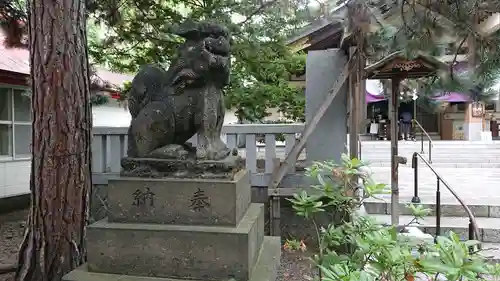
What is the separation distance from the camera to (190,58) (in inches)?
105

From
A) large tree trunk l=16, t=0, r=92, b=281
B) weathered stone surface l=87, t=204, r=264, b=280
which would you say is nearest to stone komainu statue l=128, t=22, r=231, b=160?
weathered stone surface l=87, t=204, r=264, b=280

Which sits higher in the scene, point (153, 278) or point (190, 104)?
point (190, 104)

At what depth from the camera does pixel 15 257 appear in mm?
5434

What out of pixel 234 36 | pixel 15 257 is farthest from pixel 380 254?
pixel 15 257

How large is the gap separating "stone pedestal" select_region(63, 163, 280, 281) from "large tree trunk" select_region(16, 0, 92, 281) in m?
1.16

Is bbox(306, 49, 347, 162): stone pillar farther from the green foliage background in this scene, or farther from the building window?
the building window

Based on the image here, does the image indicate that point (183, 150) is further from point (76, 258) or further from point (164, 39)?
point (164, 39)

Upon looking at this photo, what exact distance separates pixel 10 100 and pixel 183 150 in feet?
24.3

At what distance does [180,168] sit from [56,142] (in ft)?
5.09

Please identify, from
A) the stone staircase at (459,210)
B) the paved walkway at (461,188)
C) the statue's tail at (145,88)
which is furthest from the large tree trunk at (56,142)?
the paved walkway at (461,188)

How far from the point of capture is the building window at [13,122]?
8.36 metres

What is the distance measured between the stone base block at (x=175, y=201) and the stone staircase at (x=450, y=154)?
1144 cm

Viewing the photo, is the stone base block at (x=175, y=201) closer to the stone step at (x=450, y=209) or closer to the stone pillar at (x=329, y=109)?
the stone pillar at (x=329, y=109)

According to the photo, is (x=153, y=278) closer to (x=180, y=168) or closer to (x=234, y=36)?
(x=180, y=168)
